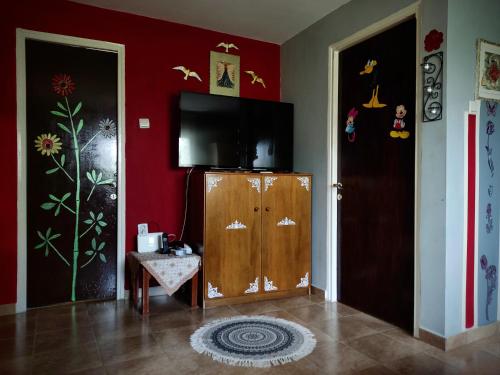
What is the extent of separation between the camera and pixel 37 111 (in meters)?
3.00

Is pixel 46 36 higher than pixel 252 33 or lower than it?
lower

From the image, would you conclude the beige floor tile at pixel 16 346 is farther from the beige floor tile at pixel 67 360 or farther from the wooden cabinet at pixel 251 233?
the wooden cabinet at pixel 251 233

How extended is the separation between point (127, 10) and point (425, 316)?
3356mm

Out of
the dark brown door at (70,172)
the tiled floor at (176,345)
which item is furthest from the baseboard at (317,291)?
the dark brown door at (70,172)

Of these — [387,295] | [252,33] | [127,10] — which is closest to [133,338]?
[387,295]

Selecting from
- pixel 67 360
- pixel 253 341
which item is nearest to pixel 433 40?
pixel 253 341

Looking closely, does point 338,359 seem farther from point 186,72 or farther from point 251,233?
point 186,72

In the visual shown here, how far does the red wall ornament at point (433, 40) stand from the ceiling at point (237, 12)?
38.0 inches

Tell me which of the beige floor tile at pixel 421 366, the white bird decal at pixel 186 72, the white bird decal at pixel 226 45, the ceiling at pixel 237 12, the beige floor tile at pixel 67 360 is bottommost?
the beige floor tile at pixel 421 366

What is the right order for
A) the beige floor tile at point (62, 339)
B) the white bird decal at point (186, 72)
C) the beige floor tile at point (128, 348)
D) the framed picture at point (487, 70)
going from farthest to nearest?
the white bird decal at point (186, 72)
the framed picture at point (487, 70)
the beige floor tile at point (62, 339)
the beige floor tile at point (128, 348)

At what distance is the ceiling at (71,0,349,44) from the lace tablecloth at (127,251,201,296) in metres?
2.10

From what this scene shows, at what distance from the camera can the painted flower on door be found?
305 cm

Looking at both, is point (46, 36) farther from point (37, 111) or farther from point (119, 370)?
point (119, 370)

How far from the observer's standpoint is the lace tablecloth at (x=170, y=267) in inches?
114
